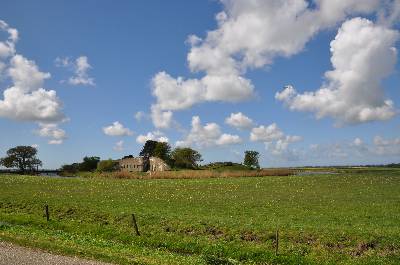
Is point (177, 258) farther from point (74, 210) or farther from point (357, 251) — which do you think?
point (74, 210)

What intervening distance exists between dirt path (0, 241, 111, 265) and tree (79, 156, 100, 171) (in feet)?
576

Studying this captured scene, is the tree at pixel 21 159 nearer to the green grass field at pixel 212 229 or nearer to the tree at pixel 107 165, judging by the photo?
the tree at pixel 107 165

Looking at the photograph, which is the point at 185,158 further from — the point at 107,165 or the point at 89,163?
the point at 89,163

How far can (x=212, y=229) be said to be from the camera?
28078mm

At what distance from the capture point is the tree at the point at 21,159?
189m

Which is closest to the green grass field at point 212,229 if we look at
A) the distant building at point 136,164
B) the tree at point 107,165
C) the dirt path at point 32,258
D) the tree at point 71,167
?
the dirt path at point 32,258

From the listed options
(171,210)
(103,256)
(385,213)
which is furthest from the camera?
(171,210)

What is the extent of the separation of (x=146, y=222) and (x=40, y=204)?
14.3m

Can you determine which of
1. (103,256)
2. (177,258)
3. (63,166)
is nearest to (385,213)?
(177,258)

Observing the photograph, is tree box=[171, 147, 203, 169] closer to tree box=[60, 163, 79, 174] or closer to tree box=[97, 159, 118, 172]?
tree box=[97, 159, 118, 172]

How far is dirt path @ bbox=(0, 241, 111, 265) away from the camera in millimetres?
16781

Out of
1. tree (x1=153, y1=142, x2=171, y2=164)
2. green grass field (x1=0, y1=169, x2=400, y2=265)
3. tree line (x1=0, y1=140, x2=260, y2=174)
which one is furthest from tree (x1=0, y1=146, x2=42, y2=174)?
green grass field (x1=0, y1=169, x2=400, y2=265)

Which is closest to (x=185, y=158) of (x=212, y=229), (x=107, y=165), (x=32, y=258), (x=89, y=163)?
(x=107, y=165)

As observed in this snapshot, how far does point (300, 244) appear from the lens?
80.4 ft
